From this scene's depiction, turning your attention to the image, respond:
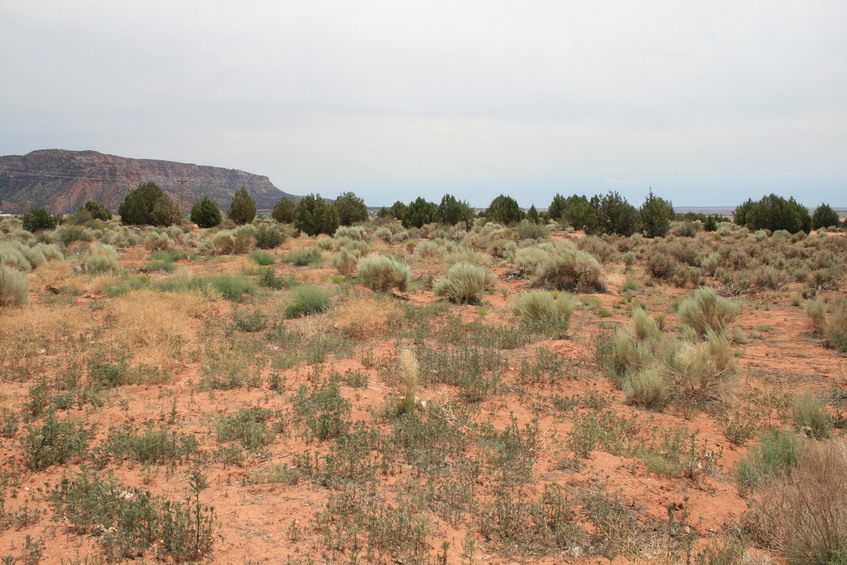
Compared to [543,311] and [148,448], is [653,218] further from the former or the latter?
[148,448]

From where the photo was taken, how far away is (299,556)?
3215 millimetres

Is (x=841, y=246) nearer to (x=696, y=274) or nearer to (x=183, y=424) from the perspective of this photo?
(x=696, y=274)

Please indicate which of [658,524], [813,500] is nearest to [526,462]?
[658,524]

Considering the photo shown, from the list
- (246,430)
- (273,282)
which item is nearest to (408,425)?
(246,430)

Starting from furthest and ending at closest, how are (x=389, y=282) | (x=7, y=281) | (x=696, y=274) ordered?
1. (x=696, y=274)
2. (x=389, y=282)
3. (x=7, y=281)

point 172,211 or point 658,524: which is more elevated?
point 172,211

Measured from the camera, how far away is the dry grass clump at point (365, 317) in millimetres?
9000

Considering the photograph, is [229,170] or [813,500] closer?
[813,500]

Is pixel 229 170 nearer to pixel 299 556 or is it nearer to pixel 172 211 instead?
pixel 172 211

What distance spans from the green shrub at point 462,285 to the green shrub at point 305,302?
124 inches

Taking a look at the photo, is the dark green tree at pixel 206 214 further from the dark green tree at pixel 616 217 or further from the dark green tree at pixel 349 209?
the dark green tree at pixel 616 217

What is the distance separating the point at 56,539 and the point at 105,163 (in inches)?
4239

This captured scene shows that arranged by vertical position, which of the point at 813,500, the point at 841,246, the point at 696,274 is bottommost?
the point at 813,500

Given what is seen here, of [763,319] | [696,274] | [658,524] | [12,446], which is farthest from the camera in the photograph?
[696,274]
